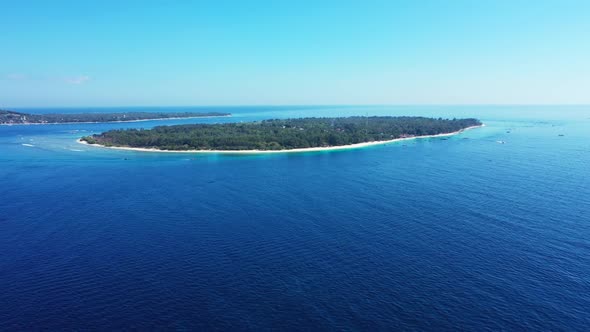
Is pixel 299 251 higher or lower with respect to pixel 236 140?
lower

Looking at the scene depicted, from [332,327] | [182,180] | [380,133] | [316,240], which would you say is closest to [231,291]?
[332,327]

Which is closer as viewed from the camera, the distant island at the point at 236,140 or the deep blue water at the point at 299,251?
the deep blue water at the point at 299,251

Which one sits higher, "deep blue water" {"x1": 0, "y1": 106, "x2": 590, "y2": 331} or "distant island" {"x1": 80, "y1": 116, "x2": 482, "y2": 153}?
"distant island" {"x1": 80, "y1": 116, "x2": 482, "y2": 153}

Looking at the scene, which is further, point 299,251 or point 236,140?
point 236,140

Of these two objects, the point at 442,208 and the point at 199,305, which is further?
the point at 442,208

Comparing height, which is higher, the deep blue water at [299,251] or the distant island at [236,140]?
the distant island at [236,140]

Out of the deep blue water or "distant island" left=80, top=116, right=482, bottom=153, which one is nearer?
the deep blue water

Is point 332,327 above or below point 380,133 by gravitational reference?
below

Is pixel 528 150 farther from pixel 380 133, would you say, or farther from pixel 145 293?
pixel 145 293
